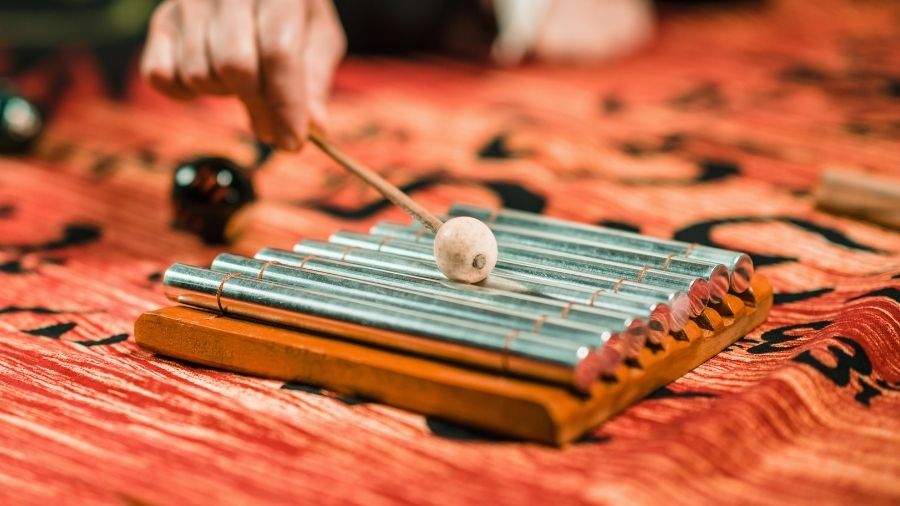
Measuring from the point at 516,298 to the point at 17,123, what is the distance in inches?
44.1

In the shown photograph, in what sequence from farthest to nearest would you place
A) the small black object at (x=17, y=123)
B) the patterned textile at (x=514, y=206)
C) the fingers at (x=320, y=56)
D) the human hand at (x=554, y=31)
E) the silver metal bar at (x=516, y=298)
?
1. the human hand at (x=554, y=31)
2. the small black object at (x=17, y=123)
3. the fingers at (x=320, y=56)
4. the silver metal bar at (x=516, y=298)
5. the patterned textile at (x=514, y=206)

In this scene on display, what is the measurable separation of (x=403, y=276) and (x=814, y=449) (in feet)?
1.22

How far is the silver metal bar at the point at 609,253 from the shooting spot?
0.86 metres

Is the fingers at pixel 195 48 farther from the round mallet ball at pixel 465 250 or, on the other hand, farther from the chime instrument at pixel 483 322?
the round mallet ball at pixel 465 250

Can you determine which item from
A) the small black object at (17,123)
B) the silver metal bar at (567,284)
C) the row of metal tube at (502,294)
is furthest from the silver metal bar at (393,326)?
the small black object at (17,123)

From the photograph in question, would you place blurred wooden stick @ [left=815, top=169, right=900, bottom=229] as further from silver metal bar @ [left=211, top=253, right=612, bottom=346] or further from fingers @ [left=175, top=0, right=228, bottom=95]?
fingers @ [left=175, top=0, right=228, bottom=95]

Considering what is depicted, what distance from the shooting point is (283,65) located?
3.33ft

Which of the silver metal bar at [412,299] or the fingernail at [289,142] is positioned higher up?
the fingernail at [289,142]

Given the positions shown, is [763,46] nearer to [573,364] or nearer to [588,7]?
[588,7]

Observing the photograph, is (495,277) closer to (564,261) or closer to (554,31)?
(564,261)

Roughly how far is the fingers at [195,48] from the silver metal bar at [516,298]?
0.30 m

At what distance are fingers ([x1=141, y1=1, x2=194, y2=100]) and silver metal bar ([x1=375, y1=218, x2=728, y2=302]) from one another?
0.31 meters

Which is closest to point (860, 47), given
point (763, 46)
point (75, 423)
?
point (763, 46)

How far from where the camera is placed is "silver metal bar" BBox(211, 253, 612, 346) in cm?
74
